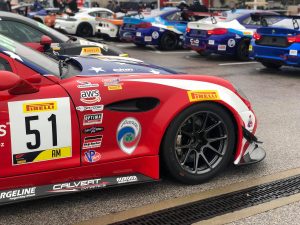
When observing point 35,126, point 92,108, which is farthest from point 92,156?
point 35,126

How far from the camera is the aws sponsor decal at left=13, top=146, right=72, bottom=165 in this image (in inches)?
122

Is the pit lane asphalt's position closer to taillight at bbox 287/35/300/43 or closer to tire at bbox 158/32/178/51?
taillight at bbox 287/35/300/43

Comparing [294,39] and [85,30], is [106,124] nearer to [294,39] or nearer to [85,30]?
[294,39]

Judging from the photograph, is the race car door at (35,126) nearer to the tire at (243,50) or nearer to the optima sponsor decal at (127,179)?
the optima sponsor decal at (127,179)

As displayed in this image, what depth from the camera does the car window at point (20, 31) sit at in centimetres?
666

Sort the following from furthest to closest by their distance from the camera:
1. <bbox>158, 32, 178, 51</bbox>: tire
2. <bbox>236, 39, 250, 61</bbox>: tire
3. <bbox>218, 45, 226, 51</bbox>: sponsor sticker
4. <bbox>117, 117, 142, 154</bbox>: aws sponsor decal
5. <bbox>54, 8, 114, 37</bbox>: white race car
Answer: <bbox>54, 8, 114, 37</bbox>: white race car
<bbox>158, 32, 178, 51</bbox>: tire
<bbox>236, 39, 250, 61</bbox>: tire
<bbox>218, 45, 226, 51</bbox>: sponsor sticker
<bbox>117, 117, 142, 154</bbox>: aws sponsor decal

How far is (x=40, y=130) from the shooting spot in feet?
10.2

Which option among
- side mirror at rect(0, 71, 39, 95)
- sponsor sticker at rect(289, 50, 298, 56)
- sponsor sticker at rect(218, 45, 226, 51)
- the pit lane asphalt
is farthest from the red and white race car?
sponsor sticker at rect(218, 45, 226, 51)

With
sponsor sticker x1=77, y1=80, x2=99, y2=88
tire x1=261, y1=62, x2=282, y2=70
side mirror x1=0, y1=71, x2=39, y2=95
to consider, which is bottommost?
tire x1=261, y1=62, x2=282, y2=70

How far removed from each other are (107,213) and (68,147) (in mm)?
585

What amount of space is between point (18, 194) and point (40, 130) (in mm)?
468

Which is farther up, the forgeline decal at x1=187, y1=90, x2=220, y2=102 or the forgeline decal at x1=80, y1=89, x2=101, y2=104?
the forgeline decal at x1=80, y1=89, x2=101, y2=104

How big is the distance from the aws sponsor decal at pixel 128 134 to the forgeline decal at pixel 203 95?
509 millimetres

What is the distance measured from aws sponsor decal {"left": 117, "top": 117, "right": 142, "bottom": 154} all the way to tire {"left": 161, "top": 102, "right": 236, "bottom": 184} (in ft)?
0.81
